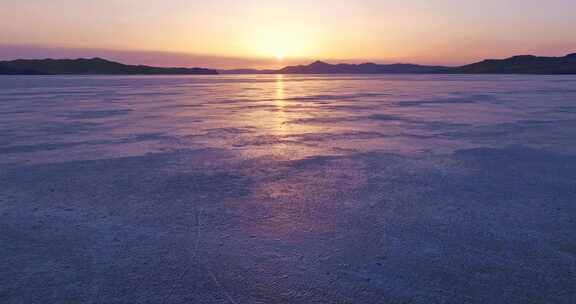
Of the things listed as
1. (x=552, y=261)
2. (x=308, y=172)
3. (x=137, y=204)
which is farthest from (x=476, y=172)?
(x=137, y=204)

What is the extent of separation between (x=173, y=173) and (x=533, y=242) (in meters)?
4.15

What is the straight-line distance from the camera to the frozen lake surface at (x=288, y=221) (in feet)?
8.34

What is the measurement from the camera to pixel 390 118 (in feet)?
37.1

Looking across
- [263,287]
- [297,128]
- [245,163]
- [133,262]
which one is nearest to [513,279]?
[263,287]

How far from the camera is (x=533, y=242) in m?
3.17

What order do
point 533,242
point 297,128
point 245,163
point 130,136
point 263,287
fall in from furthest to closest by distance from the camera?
point 297,128, point 130,136, point 245,163, point 533,242, point 263,287

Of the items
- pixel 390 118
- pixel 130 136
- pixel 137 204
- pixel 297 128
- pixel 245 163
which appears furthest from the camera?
pixel 390 118

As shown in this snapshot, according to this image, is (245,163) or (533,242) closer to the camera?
(533,242)

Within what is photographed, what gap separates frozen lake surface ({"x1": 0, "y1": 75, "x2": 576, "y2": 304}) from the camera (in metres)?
2.54

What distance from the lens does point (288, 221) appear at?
11.9 feet

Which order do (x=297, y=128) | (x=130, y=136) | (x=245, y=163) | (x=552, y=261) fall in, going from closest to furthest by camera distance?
(x=552, y=261)
(x=245, y=163)
(x=130, y=136)
(x=297, y=128)

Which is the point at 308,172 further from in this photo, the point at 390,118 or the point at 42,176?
the point at 390,118

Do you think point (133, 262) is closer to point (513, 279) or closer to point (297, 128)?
point (513, 279)

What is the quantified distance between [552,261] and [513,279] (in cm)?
47
